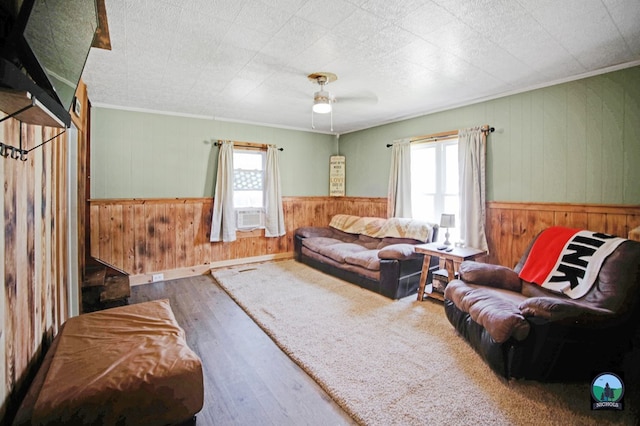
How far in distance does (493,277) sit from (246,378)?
2.18 meters

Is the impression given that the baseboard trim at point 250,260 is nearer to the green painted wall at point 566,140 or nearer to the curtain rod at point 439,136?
the curtain rod at point 439,136

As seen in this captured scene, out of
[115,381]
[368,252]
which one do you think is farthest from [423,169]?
Answer: [115,381]

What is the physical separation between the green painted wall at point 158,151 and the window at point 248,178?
27 centimetres

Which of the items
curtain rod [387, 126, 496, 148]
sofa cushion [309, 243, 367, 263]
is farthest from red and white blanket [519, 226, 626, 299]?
sofa cushion [309, 243, 367, 263]

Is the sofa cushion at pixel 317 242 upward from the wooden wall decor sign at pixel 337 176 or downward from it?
downward

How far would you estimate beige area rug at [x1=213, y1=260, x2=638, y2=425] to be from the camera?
1.73 metres

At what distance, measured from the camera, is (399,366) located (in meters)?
2.20

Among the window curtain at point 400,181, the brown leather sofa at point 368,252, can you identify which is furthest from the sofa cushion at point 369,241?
the window curtain at point 400,181

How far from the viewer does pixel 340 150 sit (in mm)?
6133

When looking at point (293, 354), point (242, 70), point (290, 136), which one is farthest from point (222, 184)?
point (293, 354)

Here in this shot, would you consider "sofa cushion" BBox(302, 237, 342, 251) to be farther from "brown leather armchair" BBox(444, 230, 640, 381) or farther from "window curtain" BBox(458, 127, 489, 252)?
"brown leather armchair" BBox(444, 230, 640, 381)

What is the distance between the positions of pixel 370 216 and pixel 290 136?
205cm

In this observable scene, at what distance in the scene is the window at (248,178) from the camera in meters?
5.08

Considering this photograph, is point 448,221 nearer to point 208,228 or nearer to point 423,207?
point 423,207
